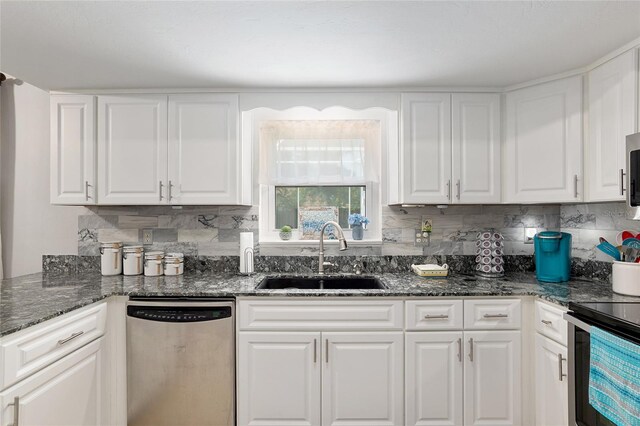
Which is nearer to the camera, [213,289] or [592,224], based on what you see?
[213,289]

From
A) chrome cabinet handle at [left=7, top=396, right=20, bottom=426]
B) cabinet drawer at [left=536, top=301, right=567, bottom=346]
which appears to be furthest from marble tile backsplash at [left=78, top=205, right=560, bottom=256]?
chrome cabinet handle at [left=7, top=396, right=20, bottom=426]

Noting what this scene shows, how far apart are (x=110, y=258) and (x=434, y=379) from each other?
222 cm

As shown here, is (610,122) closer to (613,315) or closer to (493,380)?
(613,315)

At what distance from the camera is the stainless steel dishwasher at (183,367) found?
1932 millimetres

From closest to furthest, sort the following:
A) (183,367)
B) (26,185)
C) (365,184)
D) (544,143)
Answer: (183,367) < (544,143) < (26,185) < (365,184)

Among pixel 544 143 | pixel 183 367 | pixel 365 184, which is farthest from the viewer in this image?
pixel 365 184

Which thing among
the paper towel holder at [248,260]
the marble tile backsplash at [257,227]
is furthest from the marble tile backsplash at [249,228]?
the paper towel holder at [248,260]

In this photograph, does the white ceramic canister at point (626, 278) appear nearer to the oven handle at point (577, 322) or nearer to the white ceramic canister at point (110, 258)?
the oven handle at point (577, 322)

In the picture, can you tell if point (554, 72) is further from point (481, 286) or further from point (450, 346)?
point (450, 346)

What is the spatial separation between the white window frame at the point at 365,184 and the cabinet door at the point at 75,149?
3.55 ft

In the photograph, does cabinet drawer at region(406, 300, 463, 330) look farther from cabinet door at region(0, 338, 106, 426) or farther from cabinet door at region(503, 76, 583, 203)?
cabinet door at region(0, 338, 106, 426)

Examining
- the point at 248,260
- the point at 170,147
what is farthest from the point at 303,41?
the point at 248,260

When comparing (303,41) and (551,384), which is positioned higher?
(303,41)

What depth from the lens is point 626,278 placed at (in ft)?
5.95
